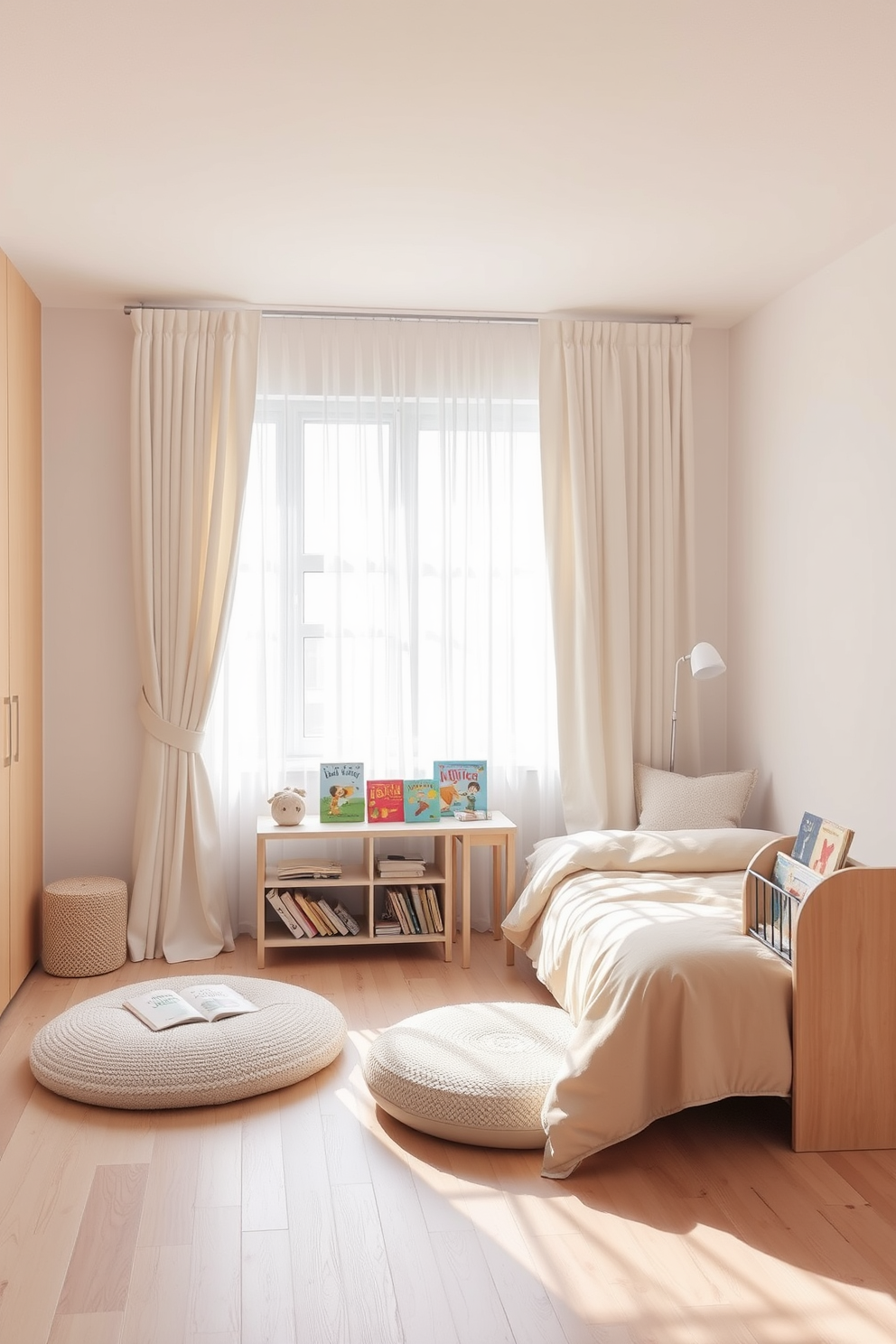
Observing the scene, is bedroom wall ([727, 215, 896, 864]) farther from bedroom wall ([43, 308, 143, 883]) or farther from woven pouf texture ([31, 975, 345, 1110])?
bedroom wall ([43, 308, 143, 883])

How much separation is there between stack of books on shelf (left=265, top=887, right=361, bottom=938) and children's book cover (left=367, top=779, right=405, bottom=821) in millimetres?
414

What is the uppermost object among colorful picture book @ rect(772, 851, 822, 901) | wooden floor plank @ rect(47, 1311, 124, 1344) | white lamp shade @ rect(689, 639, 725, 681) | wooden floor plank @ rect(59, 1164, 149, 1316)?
white lamp shade @ rect(689, 639, 725, 681)

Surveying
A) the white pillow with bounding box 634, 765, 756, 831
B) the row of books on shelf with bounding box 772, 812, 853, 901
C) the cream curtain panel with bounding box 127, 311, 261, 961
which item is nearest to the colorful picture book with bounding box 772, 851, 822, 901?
the row of books on shelf with bounding box 772, 812, 853, 901

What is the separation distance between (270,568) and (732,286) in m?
2.16

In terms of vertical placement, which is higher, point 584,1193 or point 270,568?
point 270,568

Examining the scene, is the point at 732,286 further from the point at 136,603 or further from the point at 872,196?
the point at 136,603

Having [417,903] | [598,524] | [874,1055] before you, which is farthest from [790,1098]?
[598,524]

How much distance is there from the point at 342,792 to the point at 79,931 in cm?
112

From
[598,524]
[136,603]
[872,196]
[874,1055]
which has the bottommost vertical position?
[874,1055]

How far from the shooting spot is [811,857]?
2957mm

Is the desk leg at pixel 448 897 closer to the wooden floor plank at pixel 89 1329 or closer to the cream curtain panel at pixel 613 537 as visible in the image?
the cream curtain panel at pixel 613 537

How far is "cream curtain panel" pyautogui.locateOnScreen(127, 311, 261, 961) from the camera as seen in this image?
4426 millimetres

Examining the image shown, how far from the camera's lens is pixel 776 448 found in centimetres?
443

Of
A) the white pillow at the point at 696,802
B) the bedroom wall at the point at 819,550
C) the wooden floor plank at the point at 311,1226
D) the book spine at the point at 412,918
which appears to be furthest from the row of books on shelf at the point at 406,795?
the wooden floor plank at the point at 311,1226
